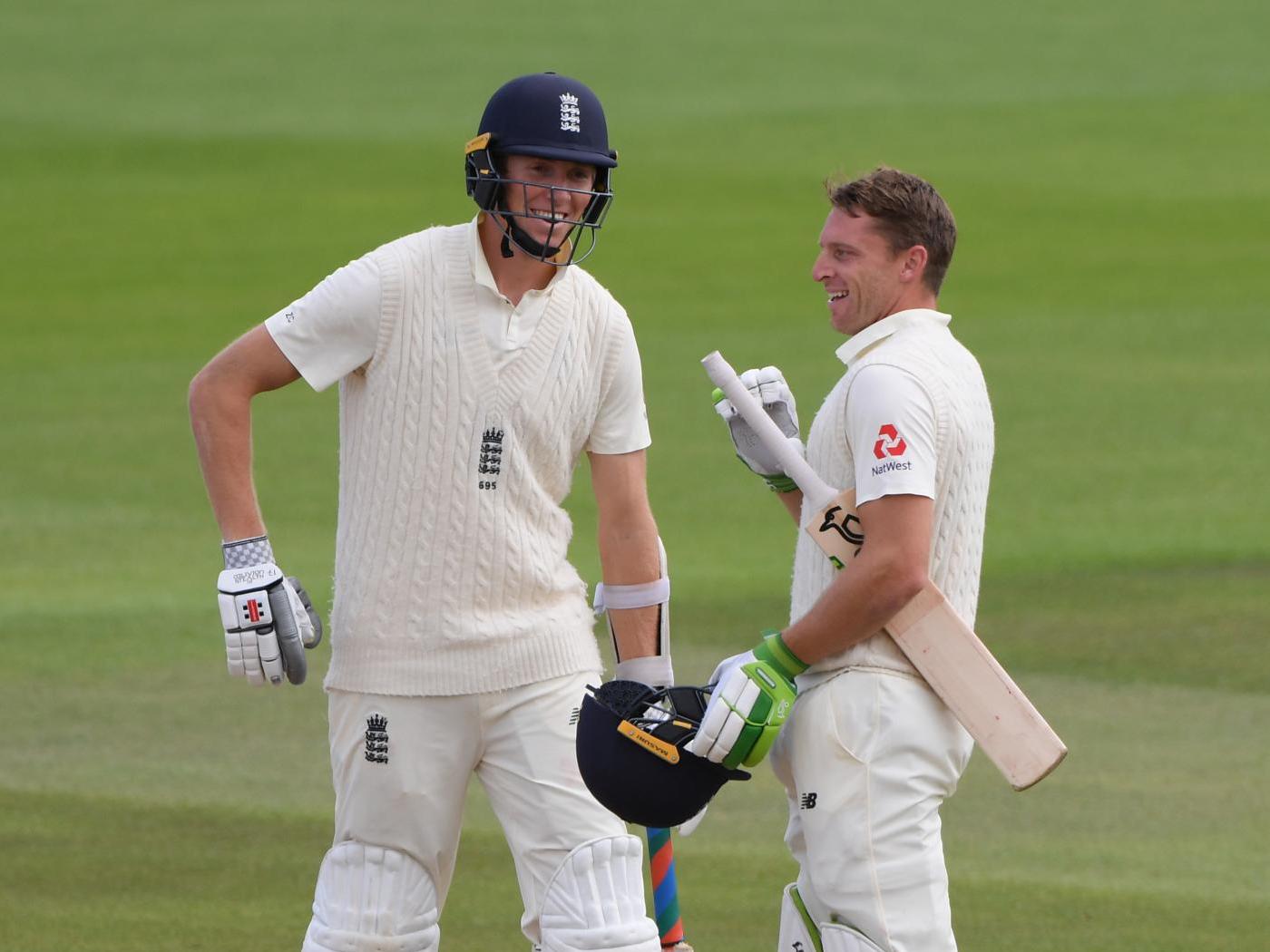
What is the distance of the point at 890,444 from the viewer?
4.36 m

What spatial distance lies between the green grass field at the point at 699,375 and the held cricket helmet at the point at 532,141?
2.47 metres

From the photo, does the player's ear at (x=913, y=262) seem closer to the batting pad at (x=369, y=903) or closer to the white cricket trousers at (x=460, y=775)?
the white cricket trousers at (x=460, y=775)

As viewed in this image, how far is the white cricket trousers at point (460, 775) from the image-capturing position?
4934 mm

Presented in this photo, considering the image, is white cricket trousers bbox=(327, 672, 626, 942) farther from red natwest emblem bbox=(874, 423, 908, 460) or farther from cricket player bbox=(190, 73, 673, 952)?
red natwest emblem bbox=(874, 423, 908, 460)

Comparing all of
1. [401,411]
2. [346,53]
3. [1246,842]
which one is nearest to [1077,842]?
[1246,842]

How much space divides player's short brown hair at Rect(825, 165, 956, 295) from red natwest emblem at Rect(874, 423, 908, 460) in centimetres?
47

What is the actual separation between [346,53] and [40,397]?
19.1 m

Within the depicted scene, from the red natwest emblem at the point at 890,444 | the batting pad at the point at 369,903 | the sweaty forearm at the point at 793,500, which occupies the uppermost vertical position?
the red natwest emblem at the point at 890,444

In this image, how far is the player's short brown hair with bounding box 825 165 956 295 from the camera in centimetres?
462

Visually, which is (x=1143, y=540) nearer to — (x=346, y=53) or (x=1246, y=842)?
(x=1246, y=842)

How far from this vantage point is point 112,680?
10250 millimetres

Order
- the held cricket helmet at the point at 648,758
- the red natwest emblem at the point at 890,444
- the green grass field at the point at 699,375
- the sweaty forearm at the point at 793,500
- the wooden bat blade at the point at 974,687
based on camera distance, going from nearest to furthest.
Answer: the red natwest emblem at the point at 890,444, the wooden bat blade at the point at 974,687, the held cricket helmet at the point at 648,758, the sweaty forearm at the point at 793,500, the green grass field at the point at 699,375

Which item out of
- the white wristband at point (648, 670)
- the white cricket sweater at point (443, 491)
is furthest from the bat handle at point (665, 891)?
the white cricket sweater at point (443, 491)

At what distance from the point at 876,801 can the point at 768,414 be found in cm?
99
